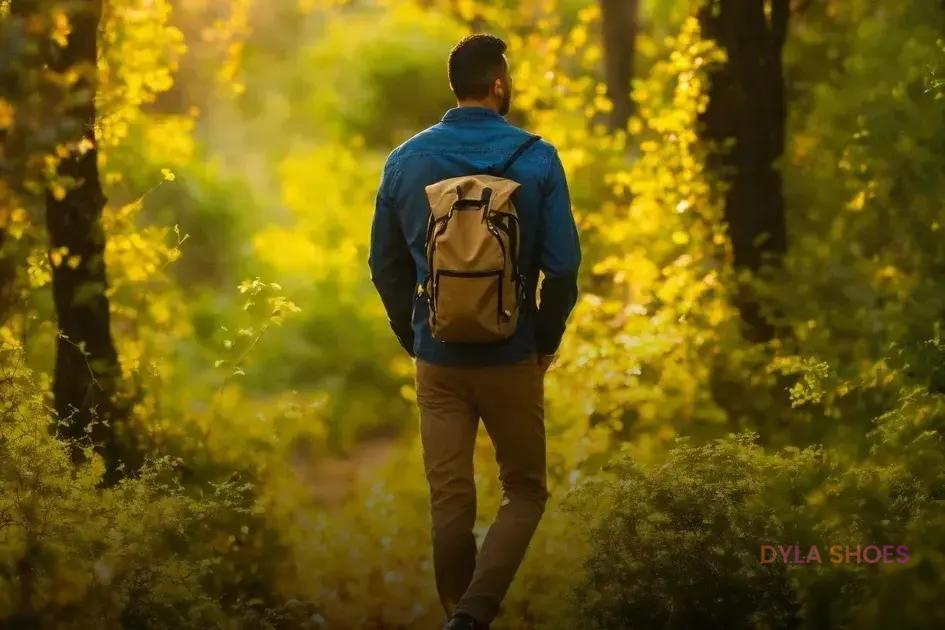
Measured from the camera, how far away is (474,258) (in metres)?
4.69

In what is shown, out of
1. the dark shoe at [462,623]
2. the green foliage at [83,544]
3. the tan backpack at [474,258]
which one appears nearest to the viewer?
the green foliage at [83,544]

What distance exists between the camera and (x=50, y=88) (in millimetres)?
4926

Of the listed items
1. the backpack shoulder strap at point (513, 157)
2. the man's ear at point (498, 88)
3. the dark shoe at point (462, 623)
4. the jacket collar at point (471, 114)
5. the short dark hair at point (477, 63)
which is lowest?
the dark shoe at point (462, 623)

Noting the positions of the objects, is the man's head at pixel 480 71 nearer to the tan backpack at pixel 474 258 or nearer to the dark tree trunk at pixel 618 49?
the tan backpack at pixel 474 258

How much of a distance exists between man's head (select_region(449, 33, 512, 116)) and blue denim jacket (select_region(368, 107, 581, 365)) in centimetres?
6

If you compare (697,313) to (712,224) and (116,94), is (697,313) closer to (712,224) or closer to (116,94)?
(712,224)

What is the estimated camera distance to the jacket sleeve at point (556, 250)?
484cm

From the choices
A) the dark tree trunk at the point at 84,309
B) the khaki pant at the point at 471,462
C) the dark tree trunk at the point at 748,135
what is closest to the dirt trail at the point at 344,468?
the dark tree trunk at the point at 748,135

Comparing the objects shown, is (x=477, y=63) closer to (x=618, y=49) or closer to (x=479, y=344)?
(x=479, y=344)

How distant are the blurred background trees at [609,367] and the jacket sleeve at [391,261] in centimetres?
91

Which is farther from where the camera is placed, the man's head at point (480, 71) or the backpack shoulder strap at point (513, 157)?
the man's head at point (480, 71)

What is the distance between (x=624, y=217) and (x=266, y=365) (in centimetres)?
593

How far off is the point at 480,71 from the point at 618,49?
6915 mm

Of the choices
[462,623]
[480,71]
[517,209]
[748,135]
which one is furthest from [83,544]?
[748,135]
